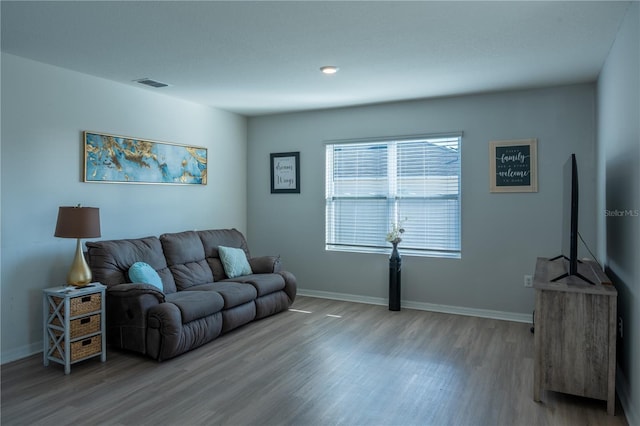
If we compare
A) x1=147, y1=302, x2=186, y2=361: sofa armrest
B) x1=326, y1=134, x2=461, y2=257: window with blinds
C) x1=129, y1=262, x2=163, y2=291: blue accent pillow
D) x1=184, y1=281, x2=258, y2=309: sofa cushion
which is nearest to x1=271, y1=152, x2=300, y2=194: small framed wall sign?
x1=326, y1=134, x2=461, y2=257: window with blinds

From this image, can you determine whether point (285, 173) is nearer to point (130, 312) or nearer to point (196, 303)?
point (196, 303)

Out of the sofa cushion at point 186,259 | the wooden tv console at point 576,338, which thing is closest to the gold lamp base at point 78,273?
the sofa cushion at point 186,259

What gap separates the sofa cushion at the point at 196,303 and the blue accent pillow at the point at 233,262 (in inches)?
32.6

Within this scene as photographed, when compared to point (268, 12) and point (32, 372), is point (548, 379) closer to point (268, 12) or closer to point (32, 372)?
point (268, 12)

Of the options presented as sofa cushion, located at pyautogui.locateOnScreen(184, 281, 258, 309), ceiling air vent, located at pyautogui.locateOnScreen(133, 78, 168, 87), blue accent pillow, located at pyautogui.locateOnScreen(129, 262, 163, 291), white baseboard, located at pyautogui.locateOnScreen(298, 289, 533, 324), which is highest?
ceiling air vent, located at pyautogui.locateOnScreen(133, 78, 168, 87)

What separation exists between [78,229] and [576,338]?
3.62 m

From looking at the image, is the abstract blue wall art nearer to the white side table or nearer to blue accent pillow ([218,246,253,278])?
blue accent pillow ([218,246,253,278])

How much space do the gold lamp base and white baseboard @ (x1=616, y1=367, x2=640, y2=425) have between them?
381cm

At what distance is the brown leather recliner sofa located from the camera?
3.52 m

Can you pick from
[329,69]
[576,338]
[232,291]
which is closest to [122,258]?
[232,291]

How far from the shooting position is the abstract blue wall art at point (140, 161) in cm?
411

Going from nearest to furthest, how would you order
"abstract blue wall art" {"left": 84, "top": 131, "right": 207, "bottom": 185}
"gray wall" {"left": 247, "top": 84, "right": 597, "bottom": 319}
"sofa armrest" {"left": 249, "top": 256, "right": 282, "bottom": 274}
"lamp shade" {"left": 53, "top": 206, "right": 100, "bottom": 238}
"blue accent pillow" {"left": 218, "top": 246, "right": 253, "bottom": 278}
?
1. "lamp shade" {"left": 53, "top": 206, "right": 100, "bottom": 238}
2. "abstract blue wall art" {"left": 84, "top": 131, "right": 207, "bottom": 185}
3. "gray wall" {"left": 247, "top": 84, "right": 597, "bottom": 319}
4. "blue accent pillow" {"left": 218, "top": 246, "right": 253, "bottom": 278}
5. "sofa armrest" {"left": 249, "top": 256, "right": 282, "bottom": 274}

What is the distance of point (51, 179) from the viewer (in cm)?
378

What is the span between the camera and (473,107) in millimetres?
4781
